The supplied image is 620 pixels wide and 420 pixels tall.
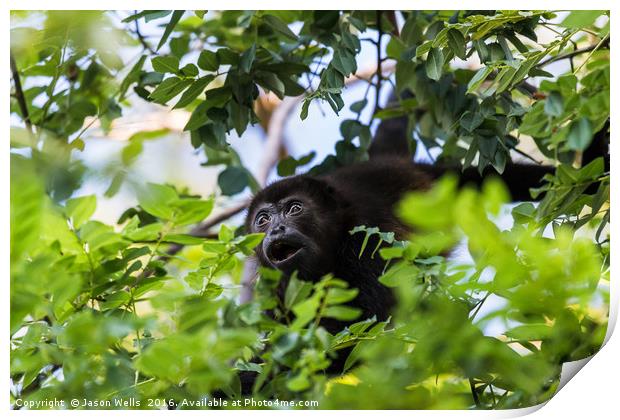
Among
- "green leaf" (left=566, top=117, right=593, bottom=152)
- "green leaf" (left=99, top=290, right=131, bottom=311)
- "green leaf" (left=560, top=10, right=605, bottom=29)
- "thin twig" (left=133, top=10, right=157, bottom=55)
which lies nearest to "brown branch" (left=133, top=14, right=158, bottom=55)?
"thin twig" (left=133, top=10, right=157, bottom=55)

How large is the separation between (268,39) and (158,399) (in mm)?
1969

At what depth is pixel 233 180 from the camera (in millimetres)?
3590

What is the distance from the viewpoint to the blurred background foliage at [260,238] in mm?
1310

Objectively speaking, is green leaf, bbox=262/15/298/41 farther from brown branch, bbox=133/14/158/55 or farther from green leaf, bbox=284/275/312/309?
green leaf, bbox=284/275/312/309

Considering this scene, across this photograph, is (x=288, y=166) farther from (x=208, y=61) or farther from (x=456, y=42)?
(x=456, y=42)

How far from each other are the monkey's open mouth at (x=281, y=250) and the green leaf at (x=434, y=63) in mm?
1210

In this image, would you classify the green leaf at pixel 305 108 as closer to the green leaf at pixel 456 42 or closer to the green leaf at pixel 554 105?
the green leaf at pixel 456 42

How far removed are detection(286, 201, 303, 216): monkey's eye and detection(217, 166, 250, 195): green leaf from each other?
0.80ft

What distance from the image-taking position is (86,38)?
278 centimetres

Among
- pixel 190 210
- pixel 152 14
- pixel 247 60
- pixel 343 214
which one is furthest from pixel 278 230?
pixel 190 210

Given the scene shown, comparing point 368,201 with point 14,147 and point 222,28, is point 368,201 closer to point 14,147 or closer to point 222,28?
point 222,28

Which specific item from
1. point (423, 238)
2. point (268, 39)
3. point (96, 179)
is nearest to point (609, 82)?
point (423, 238)

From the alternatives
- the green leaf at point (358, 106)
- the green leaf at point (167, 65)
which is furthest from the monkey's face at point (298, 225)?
the green leaf at point (167, 65)

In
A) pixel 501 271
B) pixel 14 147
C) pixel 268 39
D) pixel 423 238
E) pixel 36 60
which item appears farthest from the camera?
pixel 268 39
